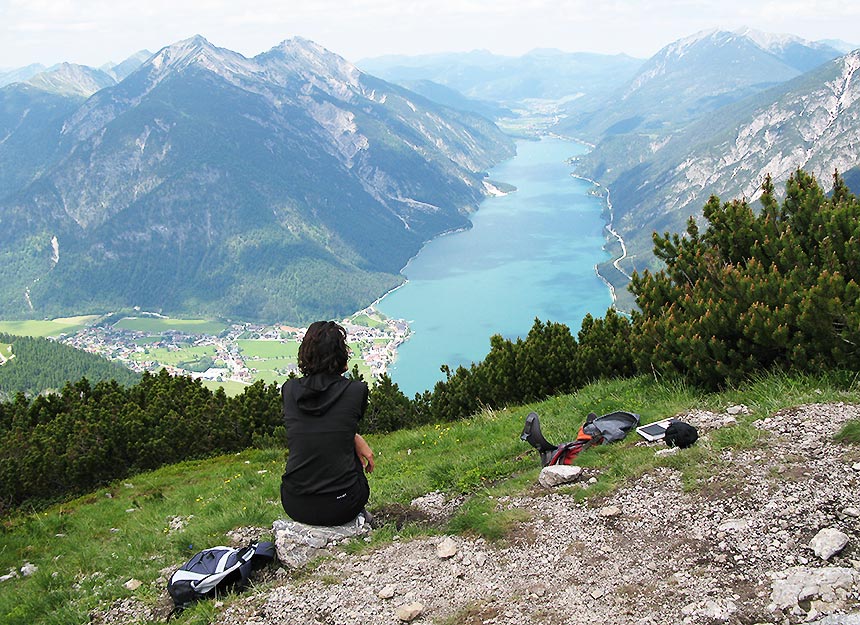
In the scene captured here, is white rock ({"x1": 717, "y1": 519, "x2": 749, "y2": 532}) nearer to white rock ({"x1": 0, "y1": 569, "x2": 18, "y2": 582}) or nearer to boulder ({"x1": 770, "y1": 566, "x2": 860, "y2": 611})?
boulder ({"x1": 770, "y1": 566, "x2": 860, "y2": 611})

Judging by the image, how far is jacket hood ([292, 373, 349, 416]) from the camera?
7449 millimetres

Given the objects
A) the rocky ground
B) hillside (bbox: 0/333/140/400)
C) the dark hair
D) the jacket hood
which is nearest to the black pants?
the rocky ground

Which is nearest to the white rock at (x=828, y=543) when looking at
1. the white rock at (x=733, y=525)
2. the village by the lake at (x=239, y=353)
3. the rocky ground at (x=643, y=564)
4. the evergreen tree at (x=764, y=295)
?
the rocky ground at (x=643, y=564)

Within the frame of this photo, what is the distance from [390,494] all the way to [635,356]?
21.2ft

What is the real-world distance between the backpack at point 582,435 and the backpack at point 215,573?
13.2 ft

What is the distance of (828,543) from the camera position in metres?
6.14

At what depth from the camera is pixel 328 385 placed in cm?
744

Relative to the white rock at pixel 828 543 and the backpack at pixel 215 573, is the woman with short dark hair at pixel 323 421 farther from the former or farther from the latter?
the white rock at pixel 828 543

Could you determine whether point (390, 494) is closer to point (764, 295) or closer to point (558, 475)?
point (558, 475)

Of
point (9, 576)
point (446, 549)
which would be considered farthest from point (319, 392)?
point (9, 576)

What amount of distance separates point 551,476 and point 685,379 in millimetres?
4874

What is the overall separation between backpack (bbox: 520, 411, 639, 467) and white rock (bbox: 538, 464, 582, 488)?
2.12ft

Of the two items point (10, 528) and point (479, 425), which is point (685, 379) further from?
point (10, 528)

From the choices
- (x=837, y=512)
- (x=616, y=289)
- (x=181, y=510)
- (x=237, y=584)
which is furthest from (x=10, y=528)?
(x=616, y=289)
